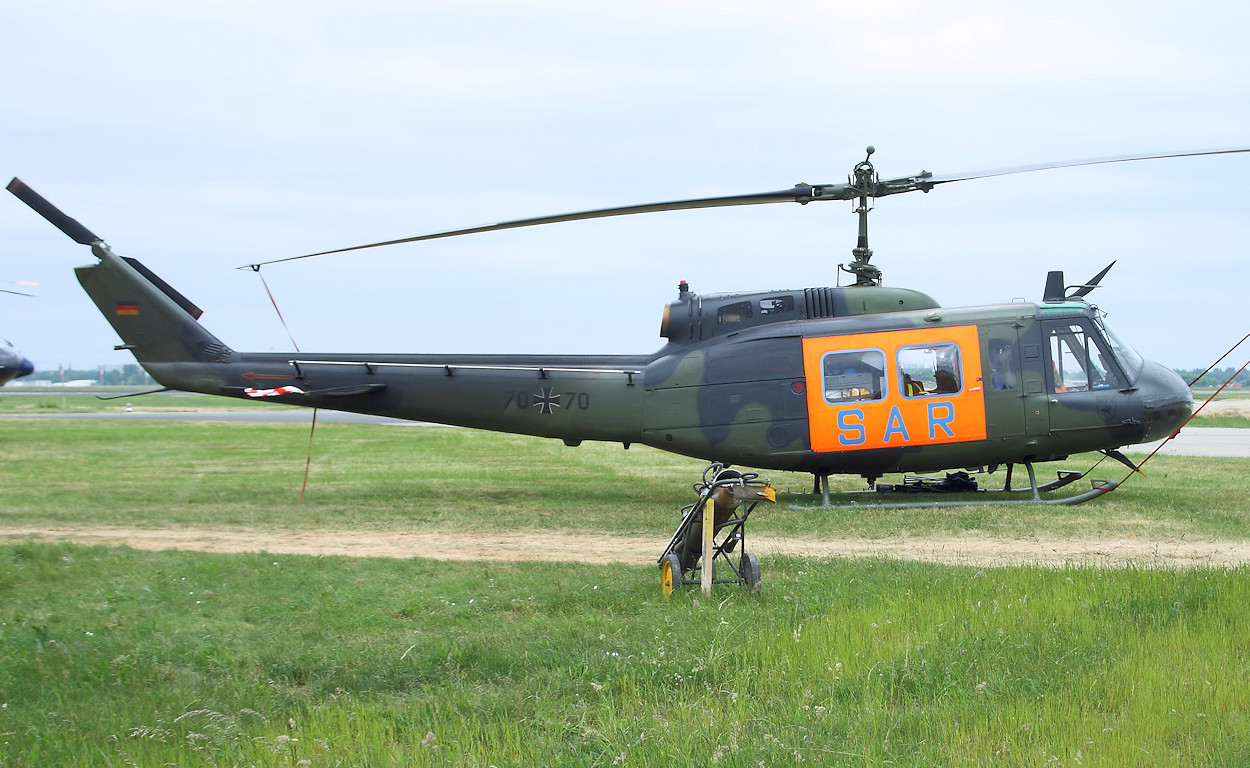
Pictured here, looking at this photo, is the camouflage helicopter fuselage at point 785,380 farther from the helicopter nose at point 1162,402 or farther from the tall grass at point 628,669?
the tall grass at point 628,669

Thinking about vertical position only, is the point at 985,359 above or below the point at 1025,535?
above

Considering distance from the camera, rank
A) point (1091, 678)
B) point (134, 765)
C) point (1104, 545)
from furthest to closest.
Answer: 1. point (1104, 545)
2. point (1091, 678)
3. point (134, 765)

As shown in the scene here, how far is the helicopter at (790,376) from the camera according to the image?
513 inches

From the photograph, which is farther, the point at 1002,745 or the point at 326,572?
the point at 326,572

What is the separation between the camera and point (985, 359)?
42.9 ft

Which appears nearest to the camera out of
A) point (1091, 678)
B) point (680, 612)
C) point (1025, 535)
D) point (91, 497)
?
point (1091, 678)

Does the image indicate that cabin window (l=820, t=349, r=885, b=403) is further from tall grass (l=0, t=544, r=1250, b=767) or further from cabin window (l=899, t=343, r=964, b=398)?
tall grass (l=0, t=544, r=1250, b=767)

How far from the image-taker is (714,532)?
7.77m

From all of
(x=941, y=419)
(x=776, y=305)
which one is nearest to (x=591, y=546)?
(x=776, y=305)

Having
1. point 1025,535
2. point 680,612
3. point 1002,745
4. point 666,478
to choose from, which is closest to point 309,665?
point 680,612

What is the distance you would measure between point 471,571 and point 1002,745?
18.7 ft

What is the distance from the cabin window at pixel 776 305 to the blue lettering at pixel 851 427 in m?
1.77

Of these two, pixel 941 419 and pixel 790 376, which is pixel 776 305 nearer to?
pixel 790 376

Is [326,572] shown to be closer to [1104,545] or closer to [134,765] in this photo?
[134,765]
